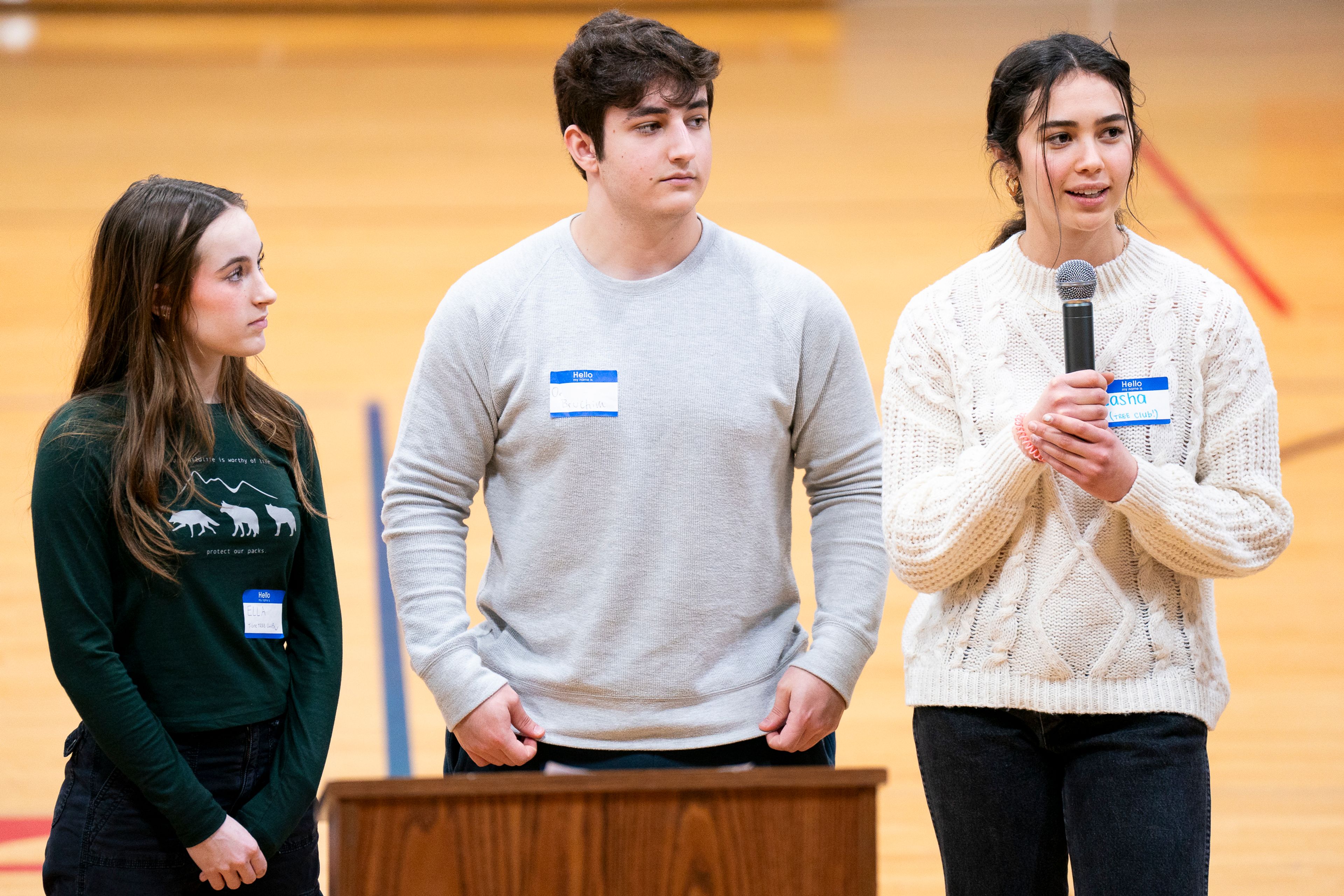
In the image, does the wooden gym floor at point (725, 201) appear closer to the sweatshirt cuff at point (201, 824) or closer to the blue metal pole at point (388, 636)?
the blue metal pole at point (388, 636)

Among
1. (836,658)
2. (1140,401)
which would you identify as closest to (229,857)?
(836,658)

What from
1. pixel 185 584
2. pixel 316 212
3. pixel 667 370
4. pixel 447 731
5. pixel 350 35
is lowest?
pixel 447 731

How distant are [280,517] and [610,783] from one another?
2.44 feet

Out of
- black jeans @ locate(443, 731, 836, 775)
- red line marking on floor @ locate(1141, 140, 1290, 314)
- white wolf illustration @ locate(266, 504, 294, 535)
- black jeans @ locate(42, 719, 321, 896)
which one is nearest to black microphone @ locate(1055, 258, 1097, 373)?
black jeans @ locate(443, 731, 836, 775)

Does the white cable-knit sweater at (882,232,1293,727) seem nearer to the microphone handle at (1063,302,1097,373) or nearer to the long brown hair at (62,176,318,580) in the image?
the microphone handle at (1063,302,1097,373)

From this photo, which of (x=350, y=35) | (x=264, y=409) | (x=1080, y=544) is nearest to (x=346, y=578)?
(x=264, y=409)

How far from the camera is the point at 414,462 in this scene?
1838 mm

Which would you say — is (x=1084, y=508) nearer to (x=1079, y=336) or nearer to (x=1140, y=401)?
(x=1140, y=401)

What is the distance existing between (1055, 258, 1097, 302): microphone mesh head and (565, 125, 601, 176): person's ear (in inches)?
24.3

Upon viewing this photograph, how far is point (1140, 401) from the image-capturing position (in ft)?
5.35

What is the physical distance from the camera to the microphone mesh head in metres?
1.53

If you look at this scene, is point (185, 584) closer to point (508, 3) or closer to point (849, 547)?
point (849, 547)

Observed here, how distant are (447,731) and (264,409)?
0.49 m

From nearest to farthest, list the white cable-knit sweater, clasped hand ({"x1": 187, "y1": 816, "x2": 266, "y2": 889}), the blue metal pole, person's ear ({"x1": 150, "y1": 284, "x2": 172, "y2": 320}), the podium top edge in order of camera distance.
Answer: the podium top edge → the white cable-knit sweater → clasped hand ({"x1": 187, "y1": 816, "x2": 266, "y2": 889}) → person's ear ({"x1": 150, "y1": 284, "x2": 172, "y2": 320}) → the blue metal pole
